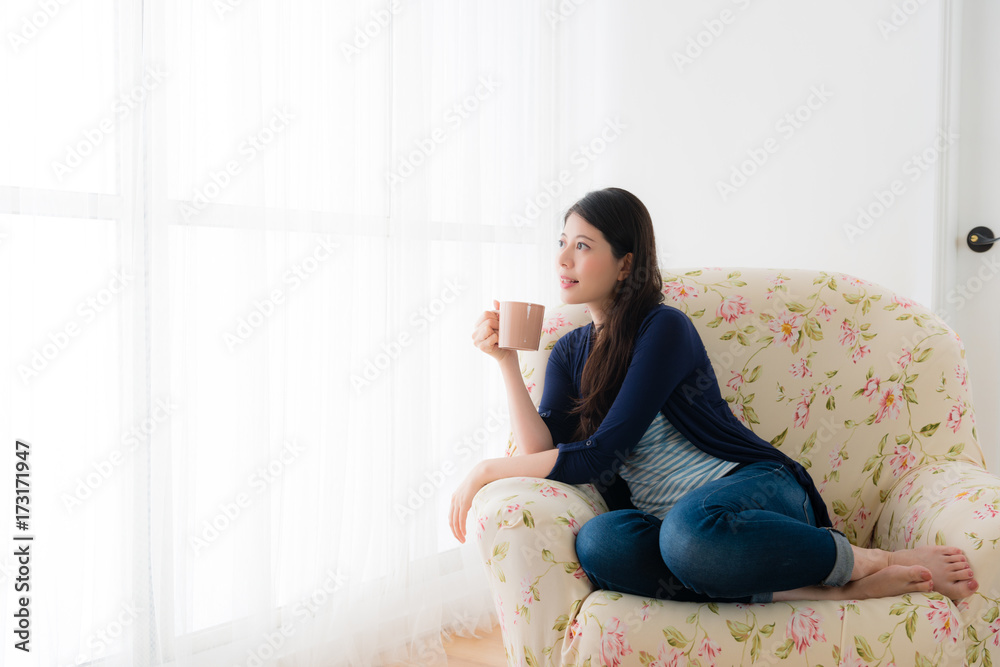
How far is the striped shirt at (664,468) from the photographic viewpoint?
1.47 metres

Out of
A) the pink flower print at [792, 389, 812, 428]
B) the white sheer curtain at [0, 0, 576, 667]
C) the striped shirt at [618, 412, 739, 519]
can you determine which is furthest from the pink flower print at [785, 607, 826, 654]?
the white sheer curtain at [0, 0, 576, 667]

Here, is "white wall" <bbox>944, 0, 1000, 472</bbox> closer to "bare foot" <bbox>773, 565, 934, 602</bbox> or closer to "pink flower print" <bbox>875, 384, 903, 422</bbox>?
"pink flower print" <bbox>875, 384, 903, 422</bbox>

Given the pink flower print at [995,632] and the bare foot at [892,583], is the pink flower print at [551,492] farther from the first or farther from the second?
the pink flower print at [995,632]

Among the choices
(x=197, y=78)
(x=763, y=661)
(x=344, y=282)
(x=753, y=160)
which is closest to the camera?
(x=763, y=661)

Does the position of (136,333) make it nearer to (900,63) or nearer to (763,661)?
(763,661)

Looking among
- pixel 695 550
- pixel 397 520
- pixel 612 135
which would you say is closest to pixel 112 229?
pixel 397 520

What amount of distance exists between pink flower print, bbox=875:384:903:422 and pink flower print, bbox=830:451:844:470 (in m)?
0.10

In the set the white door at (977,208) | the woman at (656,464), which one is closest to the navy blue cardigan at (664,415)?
the woman at (656,464)

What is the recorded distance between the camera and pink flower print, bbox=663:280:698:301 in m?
1.79

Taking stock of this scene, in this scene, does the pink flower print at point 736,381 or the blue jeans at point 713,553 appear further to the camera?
the pink flower print at point 736,381

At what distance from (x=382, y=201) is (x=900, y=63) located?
149cm

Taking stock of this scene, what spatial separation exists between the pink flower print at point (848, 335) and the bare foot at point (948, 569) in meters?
0.53

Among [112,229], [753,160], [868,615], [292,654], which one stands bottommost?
[292,654]

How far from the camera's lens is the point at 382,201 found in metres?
2.04
